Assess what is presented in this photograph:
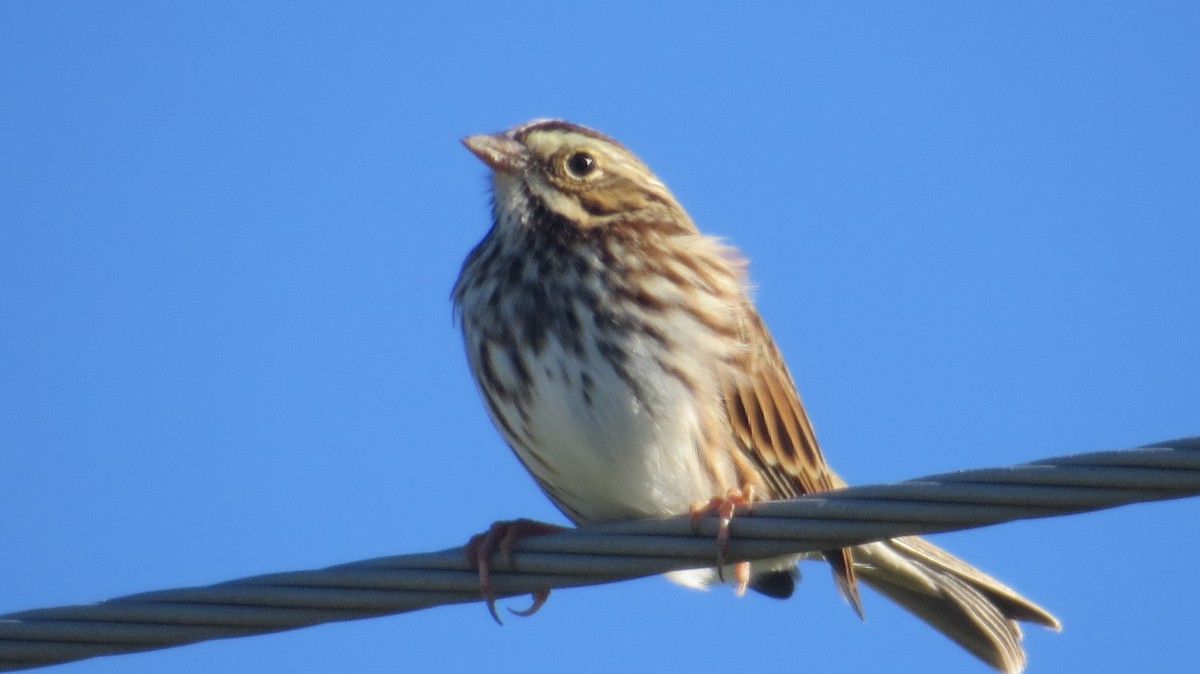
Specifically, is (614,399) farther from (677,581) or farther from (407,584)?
(407,584)

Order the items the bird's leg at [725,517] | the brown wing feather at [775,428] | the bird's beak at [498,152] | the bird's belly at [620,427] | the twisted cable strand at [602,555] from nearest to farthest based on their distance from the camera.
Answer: the twisted cable strand at [602,555]
the bird's leg at [725,517]
the bird's belly at [620,427]
the brown wing feather at [775,428]
the bird's beak at [498,152]

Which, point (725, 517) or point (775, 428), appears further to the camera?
point (775, 428)

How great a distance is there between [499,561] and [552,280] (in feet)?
4.53

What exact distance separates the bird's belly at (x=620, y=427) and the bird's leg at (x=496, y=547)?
0.36 meters

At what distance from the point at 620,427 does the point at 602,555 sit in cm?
136

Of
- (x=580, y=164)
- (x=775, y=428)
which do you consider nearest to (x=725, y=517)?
(x=775, y=428)

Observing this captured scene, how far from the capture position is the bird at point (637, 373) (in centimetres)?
590

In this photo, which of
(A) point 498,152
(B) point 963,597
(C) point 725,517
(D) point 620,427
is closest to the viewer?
(C) point 725,517

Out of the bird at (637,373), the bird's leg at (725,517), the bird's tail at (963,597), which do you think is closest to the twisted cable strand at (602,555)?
the bird's leg at (725,517)

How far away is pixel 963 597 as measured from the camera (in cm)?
654

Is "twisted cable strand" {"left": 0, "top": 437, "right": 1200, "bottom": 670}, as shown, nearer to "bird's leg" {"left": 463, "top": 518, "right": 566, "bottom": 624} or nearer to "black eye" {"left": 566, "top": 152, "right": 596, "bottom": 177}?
"bird's leg" {"left": 463, "top": 518, "right": 566, "bottom": 624}

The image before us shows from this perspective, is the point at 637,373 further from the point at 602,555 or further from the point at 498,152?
the point at 602,555

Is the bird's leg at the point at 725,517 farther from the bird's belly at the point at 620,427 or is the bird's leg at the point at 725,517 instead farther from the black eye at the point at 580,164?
the black eye at the point at 580,164

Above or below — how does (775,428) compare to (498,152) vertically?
below
